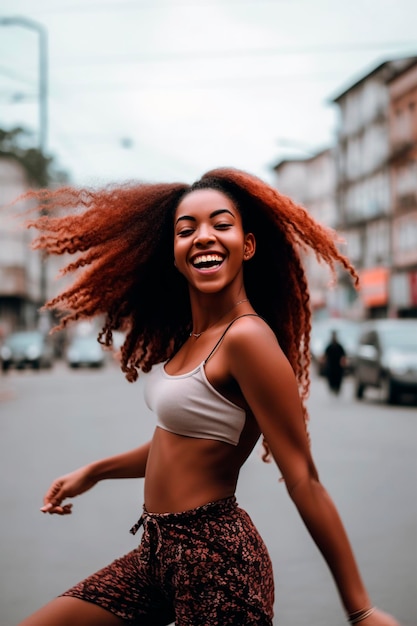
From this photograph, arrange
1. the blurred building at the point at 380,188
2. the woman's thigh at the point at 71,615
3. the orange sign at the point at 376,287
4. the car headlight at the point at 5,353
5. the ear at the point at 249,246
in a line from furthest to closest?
the orange sign at the point at 376,287
the blurred building at the point at 380,188
the car headlight at the point at 5,353
the ear at the point at 249,246
the woman's thigh at the point at 71,615

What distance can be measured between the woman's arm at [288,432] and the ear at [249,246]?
1.22 ft

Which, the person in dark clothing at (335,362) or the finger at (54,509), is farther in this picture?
the person in dark clothing at (335,362)

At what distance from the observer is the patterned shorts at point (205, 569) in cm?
258

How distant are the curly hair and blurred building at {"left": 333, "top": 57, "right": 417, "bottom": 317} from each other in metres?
53.4

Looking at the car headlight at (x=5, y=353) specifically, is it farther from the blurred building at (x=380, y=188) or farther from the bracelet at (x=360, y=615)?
the bracelet at (x=360, y=615)

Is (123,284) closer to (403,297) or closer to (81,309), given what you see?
(81,309)

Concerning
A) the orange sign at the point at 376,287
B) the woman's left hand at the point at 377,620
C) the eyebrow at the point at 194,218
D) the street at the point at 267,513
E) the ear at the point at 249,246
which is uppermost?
the orange sign at the point at 376,287

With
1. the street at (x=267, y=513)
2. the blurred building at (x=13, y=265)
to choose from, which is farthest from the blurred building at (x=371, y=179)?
the street at (x=267, y=513)

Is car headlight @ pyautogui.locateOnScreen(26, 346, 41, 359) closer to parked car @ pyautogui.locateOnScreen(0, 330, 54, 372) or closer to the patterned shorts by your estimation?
parked car @ pyautogui.locateOnScreen(0, 330, 54, 372)

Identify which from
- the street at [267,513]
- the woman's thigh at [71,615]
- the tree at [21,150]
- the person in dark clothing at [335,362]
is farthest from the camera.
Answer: the tree at [21,150]

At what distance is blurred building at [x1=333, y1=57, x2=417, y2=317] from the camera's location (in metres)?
59.5

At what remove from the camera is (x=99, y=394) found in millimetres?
26078

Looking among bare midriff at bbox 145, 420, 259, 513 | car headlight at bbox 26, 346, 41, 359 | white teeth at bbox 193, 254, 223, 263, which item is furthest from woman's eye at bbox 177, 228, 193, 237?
car headlight at bbox 26, 346, 41, 359

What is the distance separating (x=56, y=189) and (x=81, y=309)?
377mm
